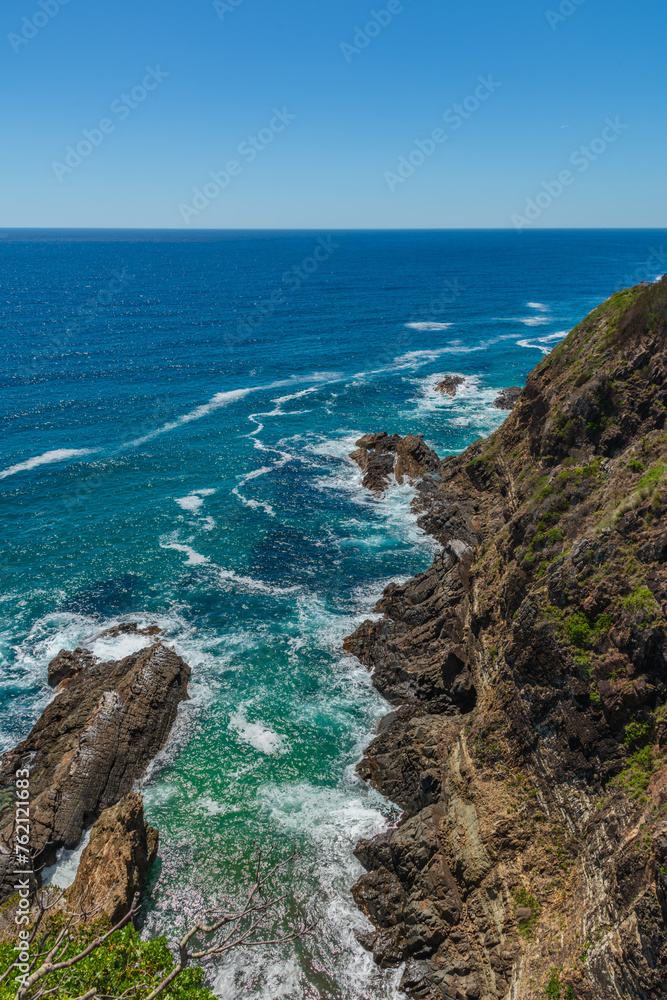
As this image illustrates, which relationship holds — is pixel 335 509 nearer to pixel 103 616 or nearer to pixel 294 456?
pixel 294 456

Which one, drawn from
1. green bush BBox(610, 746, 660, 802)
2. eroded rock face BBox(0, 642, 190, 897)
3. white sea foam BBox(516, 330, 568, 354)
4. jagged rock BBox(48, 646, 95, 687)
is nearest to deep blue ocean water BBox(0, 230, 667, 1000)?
white sea foam BBox(516, 330, 568, 354)

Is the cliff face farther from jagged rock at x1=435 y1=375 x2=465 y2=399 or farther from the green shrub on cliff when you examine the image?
jagged rock at x1=435 y1=375 x2=465 y2=399

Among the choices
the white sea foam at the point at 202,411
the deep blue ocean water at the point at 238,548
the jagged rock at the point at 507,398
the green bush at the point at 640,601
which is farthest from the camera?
the jagged rock at the point at 507,398

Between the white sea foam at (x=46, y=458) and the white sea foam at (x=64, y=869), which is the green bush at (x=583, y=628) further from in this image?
the white sea foam at (x=46, y=458)

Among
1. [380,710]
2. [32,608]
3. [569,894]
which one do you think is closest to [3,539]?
[32,608]

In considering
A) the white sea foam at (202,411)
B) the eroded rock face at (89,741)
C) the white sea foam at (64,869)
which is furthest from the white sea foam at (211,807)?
the white sea foam at (202,411)

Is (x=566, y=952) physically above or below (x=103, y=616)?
above
